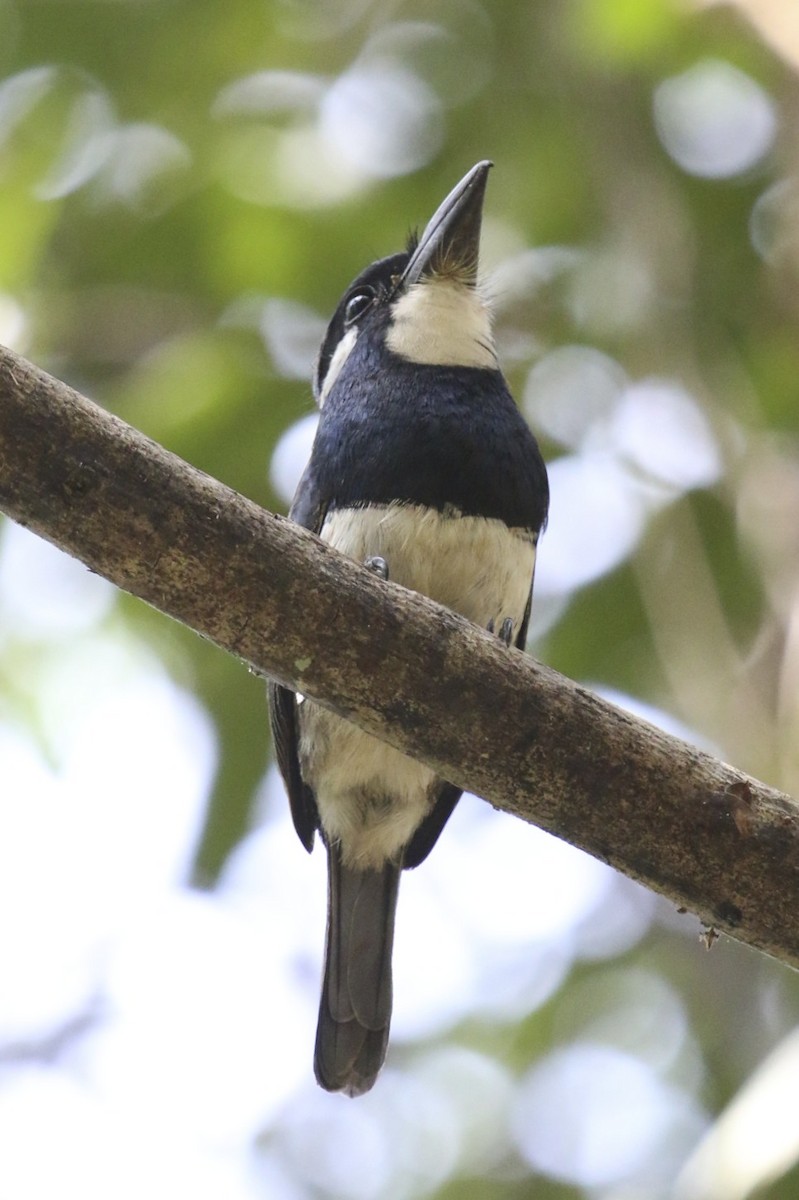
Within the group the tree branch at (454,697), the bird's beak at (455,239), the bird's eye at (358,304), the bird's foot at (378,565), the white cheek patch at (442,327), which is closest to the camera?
the tree branch at (454,697)

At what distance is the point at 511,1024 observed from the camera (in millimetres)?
4746

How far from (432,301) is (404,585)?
33.1 inches

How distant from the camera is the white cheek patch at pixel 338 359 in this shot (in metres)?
3.47

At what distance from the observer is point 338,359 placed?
3609 mm

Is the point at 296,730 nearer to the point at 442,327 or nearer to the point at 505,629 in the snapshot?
the point at 505,629

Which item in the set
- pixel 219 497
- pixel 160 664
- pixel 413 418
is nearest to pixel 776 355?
pixel 413 418

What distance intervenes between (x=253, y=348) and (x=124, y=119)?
0.92 metres

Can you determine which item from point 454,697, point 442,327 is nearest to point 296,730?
point 442,327

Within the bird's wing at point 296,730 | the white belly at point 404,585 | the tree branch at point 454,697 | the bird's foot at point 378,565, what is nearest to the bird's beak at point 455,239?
the bird's wing at point 296,730

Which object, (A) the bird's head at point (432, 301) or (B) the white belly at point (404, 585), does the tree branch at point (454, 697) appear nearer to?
(B) the white belly at point (404, 585)

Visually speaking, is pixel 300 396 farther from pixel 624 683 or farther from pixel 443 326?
pixel 624 683

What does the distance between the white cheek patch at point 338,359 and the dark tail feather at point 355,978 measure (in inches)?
42.3

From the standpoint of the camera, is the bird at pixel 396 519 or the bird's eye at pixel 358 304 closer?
the bird at pixel 396 519

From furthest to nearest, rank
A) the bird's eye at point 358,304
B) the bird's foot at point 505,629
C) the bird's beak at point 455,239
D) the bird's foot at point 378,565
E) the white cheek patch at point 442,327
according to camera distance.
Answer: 1. the bird's eye at point 358,304
2. the bird's beak at point 455,239
3. the white cheek patch at point 442,327
4. the bird's foot at point 505,629
5. the bird's foot at point 378,565
